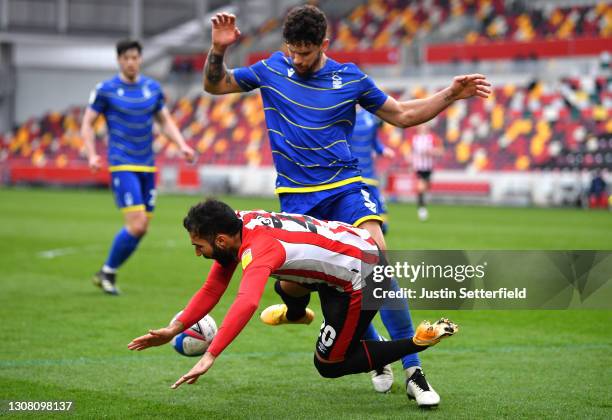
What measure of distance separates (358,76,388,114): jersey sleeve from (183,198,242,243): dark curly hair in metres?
1.56

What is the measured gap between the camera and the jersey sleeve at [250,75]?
6.15 meters

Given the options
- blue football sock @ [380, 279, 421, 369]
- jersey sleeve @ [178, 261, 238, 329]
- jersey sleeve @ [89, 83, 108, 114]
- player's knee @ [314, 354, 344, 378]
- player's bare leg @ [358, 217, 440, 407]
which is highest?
jersey sleeve @ [89, 83, 108, 114]

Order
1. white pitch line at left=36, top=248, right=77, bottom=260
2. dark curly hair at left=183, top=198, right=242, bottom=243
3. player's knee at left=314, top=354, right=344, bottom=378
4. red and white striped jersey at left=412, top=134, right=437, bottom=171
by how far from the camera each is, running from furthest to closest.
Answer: red and white striped jersey at left=412, top=134, right=437, bottom=171, white pitch line at left=36, top=248, right=77, bottom=260, player's knee at left=314, top=354, right=344, bottom=378, dark curly hair at left=183, top=198, right=242, bottom=243

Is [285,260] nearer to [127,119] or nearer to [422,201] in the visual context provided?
[127,119]

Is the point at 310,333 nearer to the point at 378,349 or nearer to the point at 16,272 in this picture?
the point at 378,349

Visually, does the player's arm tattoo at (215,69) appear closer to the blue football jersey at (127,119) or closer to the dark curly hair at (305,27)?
the dark curly hair at (305,27)

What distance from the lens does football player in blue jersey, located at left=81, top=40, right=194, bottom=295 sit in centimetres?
1045

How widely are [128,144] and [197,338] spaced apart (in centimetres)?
520

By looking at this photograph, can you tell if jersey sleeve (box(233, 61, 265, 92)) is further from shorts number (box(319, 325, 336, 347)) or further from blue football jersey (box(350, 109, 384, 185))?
blue football jersey (box(350, 109, 384, 185))

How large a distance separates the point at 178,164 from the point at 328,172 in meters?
32.9

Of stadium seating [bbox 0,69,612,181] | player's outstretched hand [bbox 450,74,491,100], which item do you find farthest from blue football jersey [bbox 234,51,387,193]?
stadium seating [bbox 0,69,612,181]

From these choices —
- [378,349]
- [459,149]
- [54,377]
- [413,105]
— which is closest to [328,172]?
[413,105]

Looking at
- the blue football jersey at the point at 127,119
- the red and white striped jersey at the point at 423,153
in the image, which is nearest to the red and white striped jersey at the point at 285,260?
the blue football jersey at the point at 127,119

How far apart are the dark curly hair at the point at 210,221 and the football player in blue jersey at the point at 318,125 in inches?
42.4
